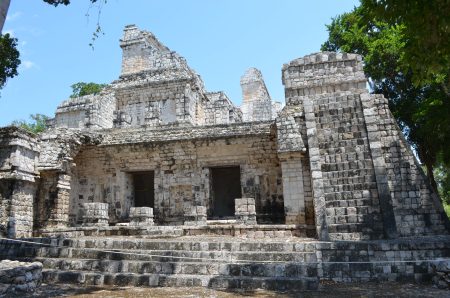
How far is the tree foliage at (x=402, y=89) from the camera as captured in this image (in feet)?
39.1

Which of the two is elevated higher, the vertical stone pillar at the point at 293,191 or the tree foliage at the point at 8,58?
the tree foliage at the point at 8,58

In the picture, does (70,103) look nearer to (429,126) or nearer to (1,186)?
(1,186)

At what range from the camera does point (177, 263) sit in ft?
22.3

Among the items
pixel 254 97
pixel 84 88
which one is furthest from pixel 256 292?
pixel 84 88

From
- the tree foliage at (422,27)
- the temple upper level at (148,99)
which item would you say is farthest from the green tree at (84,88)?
the tree foliage at (422,27)

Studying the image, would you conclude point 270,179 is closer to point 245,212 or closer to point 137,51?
point 245,212

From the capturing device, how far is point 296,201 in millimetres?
10133

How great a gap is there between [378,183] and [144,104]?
14.4 metres

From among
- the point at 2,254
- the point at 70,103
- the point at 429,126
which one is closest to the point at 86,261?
the point at 2,254

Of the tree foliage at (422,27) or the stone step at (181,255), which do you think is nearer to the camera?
the tree foliage at (422,27)

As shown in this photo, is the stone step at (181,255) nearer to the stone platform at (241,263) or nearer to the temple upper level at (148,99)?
the stone platform at (241,263)

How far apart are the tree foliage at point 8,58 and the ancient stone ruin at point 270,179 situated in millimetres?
2053

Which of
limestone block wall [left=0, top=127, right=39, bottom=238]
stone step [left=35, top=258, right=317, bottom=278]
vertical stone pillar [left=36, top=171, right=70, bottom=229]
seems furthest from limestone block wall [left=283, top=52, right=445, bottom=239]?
limestone block wall [left=0, top=127, right=39, bottom=238]

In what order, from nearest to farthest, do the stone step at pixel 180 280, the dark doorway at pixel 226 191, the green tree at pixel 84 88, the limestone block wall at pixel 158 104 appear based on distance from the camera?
the stone step at pixel 180 280 < the dark doorway at pixel 226 191 < the limestone block wall at pixel 158 104 < the green tree at pixel 84 88
